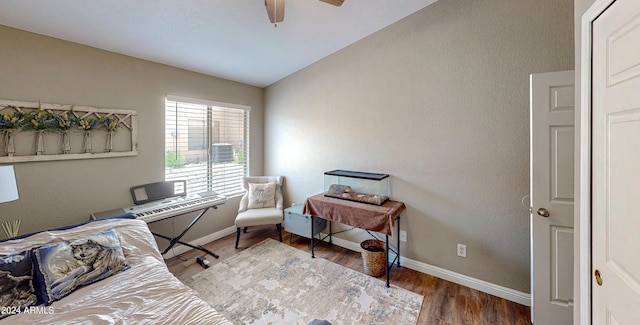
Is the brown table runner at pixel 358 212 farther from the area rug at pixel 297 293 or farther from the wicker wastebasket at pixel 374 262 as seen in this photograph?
the area rug at pixel 297 293

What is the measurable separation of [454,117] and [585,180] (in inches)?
51.6

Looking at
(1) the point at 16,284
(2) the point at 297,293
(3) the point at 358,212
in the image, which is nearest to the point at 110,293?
(1) the point at 16,284

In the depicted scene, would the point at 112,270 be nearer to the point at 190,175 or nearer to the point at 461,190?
the point at 190,175

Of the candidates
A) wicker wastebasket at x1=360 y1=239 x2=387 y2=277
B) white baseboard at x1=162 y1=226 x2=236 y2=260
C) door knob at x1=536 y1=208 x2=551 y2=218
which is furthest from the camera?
white baseboard at x1=162 y1=226 x2=236 y2=260

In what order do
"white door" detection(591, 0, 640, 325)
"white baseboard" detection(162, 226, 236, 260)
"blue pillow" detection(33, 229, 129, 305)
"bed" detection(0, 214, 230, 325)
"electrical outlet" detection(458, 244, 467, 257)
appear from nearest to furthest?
"white door" detection(591, 0, 640, 325), "bed" detection(0, 214, 230, 325), "blue pillow" detection(33, 229, 129, 305), "electrical outlet" detection(458, 244, 467, 257), "white baseboard" detection(162, 226, 236, 260)

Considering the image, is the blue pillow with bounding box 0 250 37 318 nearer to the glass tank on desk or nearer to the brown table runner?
the brown table runner

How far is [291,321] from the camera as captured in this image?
1.88 metres

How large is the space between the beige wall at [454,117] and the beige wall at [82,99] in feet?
6.90

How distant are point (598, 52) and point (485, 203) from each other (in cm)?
149

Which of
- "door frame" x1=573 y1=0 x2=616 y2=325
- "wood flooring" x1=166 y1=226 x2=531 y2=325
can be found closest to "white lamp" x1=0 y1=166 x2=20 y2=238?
"wood flooring" x1=166 y1=226 x2=531 y2=325

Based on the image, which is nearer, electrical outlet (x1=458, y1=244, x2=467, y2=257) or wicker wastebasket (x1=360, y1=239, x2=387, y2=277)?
electrical outlet (x1=458, y1=244, x2=467, y2=257)

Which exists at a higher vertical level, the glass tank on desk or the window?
the window

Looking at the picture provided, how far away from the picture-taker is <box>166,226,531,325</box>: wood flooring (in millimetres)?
1904

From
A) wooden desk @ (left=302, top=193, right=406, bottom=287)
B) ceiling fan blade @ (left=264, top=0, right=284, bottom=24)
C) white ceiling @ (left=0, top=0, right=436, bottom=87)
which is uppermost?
white ceiling @ (left=0, top=0, right=436, bottom=87)
